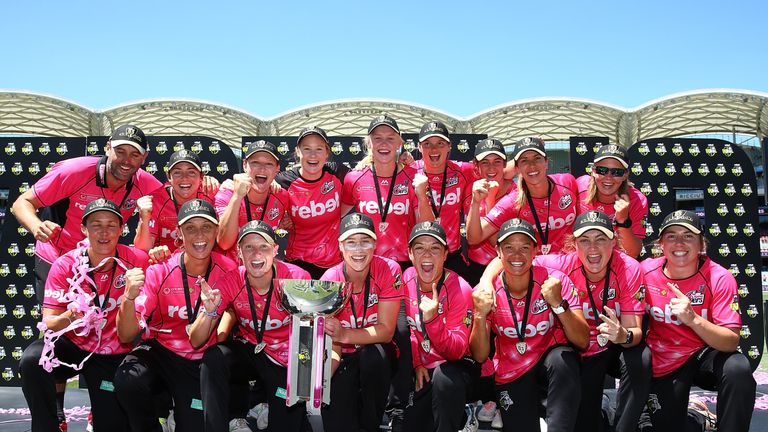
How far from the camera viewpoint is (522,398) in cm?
488

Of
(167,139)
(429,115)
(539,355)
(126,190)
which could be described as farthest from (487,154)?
(429,115)

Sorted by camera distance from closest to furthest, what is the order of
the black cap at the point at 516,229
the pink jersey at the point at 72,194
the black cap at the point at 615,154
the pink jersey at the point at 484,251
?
the black cap at the point at 516,229 < the pink jersey at the point at 72,194 < the black cap at the point at 615,154 < the pink jersey at the point at 484,251

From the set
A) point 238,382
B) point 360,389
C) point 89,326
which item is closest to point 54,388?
point 89,326

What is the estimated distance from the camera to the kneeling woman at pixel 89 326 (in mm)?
5090

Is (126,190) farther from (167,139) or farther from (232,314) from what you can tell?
(167,139)

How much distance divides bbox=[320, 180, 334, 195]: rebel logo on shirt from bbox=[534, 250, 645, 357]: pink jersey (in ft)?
7.72

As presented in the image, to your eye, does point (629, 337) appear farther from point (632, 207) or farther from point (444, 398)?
point (632, 207)

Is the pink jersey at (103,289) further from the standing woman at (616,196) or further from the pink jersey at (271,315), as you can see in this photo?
the standing woman at (616,196)

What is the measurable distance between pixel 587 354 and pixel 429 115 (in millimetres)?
24908

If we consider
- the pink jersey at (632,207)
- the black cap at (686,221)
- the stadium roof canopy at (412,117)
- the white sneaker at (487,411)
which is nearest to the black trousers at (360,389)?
the white sneaker at (487,411)

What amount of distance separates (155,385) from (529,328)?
3024 millimetres

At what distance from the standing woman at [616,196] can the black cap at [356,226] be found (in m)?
2.56

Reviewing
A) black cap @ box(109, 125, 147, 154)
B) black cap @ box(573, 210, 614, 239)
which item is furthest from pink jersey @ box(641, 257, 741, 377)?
black cap @ box(109, 125, 147, 154)

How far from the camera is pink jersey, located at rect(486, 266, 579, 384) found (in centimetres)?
493
